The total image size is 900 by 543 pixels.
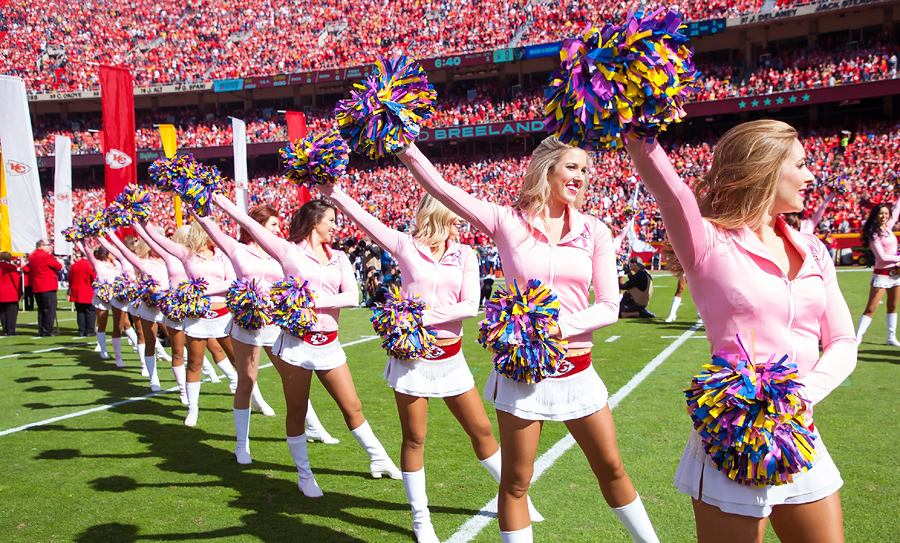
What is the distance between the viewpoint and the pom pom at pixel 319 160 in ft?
10.9

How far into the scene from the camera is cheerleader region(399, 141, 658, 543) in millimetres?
2592

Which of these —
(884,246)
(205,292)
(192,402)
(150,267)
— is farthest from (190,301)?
(884,246)

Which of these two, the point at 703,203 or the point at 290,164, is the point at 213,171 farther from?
the point at 703,203

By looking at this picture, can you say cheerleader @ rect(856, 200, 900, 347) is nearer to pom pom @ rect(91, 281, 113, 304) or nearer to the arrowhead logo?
pom pom @ rect(91, 281, 113, 304)

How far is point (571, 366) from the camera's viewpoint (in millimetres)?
2691

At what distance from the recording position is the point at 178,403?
286 inches

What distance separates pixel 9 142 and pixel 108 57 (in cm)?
3670

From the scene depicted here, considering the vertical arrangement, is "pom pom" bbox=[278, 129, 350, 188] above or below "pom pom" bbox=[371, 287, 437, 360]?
above

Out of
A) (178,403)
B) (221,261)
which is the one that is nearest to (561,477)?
(221,261)

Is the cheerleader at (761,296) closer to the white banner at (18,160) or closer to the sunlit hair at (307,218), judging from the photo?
the sunlit hair at (307,218)

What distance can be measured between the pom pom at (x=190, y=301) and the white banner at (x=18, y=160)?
7562 millimetres

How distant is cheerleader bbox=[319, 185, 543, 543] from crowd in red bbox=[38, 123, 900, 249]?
1368 cm

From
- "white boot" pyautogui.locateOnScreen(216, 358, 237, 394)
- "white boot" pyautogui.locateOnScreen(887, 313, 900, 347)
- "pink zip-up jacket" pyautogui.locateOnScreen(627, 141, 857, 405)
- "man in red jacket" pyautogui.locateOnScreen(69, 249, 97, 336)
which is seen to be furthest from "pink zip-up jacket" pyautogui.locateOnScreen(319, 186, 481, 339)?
"man in red jacket" pyautogui.locateOnScreen(69, 249, 97, 336)

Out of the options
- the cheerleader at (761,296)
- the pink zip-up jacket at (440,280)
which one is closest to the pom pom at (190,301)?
the pink zip-up jacket at (440,280)
